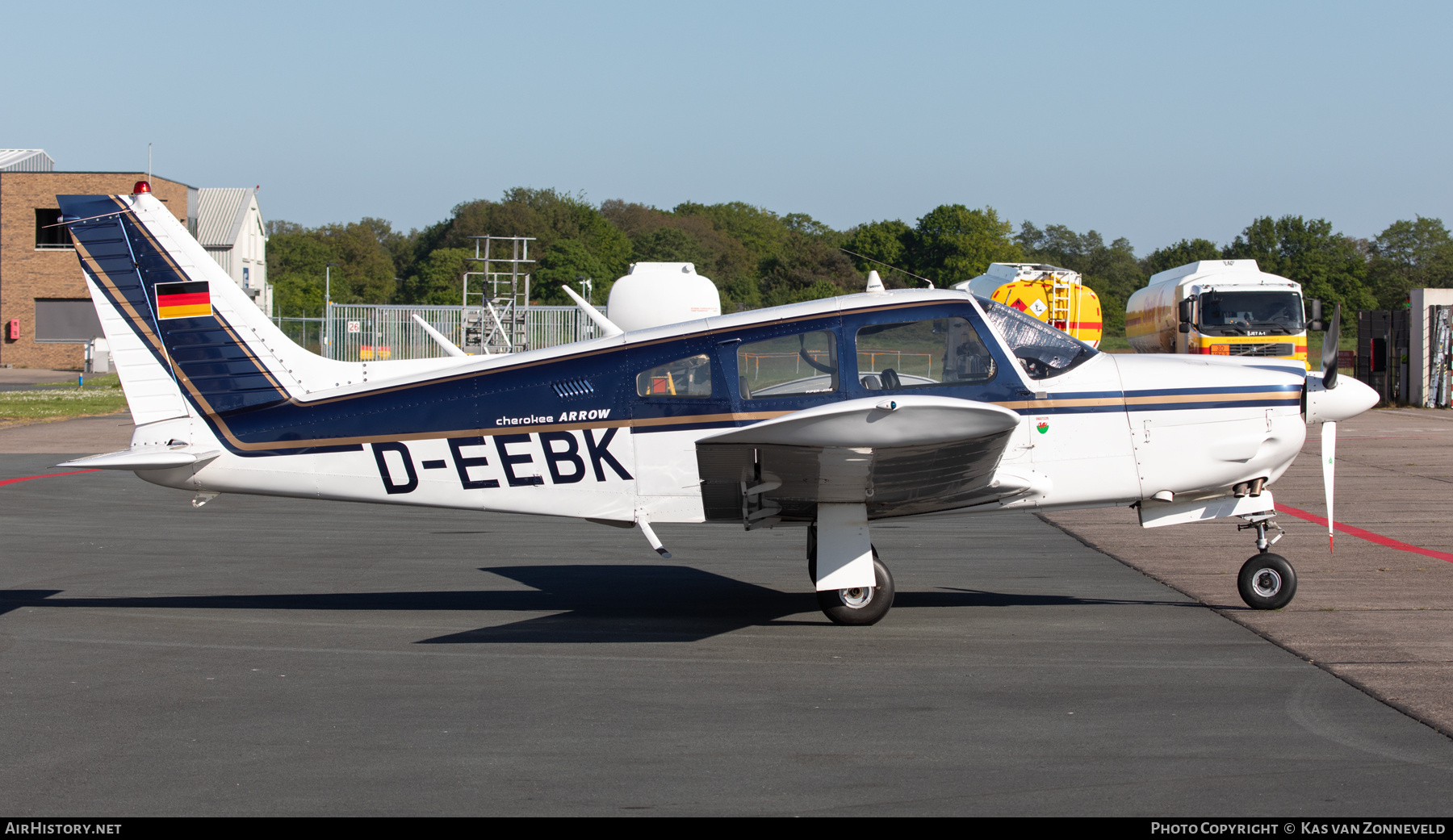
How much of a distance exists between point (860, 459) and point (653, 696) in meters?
1.84

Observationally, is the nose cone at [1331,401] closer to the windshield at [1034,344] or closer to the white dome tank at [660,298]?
the windshield at [1034,344]

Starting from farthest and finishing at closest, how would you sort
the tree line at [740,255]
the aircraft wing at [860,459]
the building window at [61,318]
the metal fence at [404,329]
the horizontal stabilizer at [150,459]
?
the tree line at [740,255] < the building window at [61,318] < the metal fence at [404,329] < the horizontal stabilizer at [150,459] < the aircraft wing at [860,459]

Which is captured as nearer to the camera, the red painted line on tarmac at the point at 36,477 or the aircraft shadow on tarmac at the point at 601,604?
the aircraft shadow on tarmac at the point at 601,604

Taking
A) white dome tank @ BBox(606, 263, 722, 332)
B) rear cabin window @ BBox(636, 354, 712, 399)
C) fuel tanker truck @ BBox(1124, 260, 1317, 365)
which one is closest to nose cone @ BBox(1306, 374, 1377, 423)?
rear cabin window @ BBox(636, 354, 712, 399)

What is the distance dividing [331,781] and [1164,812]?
330 centimetres

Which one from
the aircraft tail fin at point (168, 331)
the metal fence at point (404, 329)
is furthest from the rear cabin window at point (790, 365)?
the metal fence at point (404, 329)

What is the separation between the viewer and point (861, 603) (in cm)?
750

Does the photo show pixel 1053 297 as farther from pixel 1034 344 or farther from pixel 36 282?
pixel 36 282

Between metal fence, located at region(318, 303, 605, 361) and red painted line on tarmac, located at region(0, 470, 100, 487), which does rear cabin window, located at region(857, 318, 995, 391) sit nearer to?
red painted line on tarmac, located at region(0, 470, 100, 487)

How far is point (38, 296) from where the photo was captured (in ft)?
175

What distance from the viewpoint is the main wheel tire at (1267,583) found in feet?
25.3

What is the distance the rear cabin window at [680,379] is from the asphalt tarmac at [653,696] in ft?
5.19

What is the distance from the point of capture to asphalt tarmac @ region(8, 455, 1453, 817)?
4.51 meters

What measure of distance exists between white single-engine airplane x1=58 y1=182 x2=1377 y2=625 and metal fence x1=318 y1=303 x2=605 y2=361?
27.7 meters
